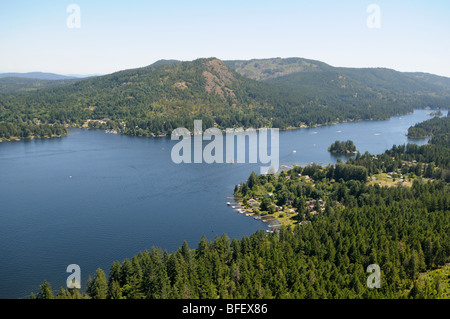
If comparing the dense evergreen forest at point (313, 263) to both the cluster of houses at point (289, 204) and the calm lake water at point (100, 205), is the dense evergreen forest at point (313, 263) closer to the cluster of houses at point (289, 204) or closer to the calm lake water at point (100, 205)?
the cluster of houses at point (289, 204)

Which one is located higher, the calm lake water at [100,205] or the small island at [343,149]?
the small island at [343,149]

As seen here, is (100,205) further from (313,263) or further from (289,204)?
(313,263)

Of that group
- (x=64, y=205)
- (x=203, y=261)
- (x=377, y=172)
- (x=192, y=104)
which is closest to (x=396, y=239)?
(x=203, y=261)

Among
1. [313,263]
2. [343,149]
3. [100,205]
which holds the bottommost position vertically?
[100,205]

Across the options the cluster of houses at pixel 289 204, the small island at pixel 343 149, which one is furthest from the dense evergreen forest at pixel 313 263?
the small island at pixel 343 149

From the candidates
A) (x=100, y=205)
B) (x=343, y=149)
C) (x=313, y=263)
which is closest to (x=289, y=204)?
(x=313, y=263)
